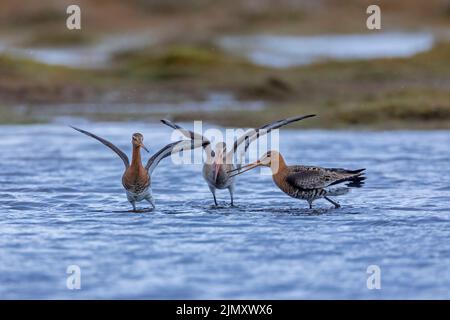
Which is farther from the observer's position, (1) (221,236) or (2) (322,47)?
(2) (322,47)

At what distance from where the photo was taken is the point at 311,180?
13.2 metres

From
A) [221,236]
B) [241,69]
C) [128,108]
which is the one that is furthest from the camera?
[241,69]

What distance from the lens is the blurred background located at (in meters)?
24.8

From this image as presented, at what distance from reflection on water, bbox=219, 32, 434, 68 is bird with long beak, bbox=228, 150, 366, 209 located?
24.7 meters

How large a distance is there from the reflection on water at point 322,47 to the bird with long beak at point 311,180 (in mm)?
24740

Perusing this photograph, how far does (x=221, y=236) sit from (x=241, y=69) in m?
24.3

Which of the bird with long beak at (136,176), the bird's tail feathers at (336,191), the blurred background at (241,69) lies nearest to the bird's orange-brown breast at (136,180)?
the bird with long beak at (136,176)

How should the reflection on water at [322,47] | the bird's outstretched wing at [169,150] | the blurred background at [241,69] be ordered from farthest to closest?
the reflection on water at [322,47] < the blurred background at [241,69] < the bird's outstretched wing at [169,150]

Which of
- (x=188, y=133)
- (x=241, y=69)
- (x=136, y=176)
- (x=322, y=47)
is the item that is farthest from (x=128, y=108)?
(x=322, y=47)

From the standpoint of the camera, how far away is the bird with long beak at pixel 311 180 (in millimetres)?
13133

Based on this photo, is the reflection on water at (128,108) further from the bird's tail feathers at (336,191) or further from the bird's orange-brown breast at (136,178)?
the bird's tail feathers at (336,191)

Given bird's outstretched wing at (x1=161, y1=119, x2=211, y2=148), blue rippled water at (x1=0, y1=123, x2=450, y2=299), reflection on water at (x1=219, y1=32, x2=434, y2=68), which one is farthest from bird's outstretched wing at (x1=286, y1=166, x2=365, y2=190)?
reflection on water at (x1=219, y1=32, x2=434, y2=68)

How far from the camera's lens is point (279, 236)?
11.5 meters

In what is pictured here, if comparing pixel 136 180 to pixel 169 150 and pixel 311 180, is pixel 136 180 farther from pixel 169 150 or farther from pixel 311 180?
pixel 311 180
